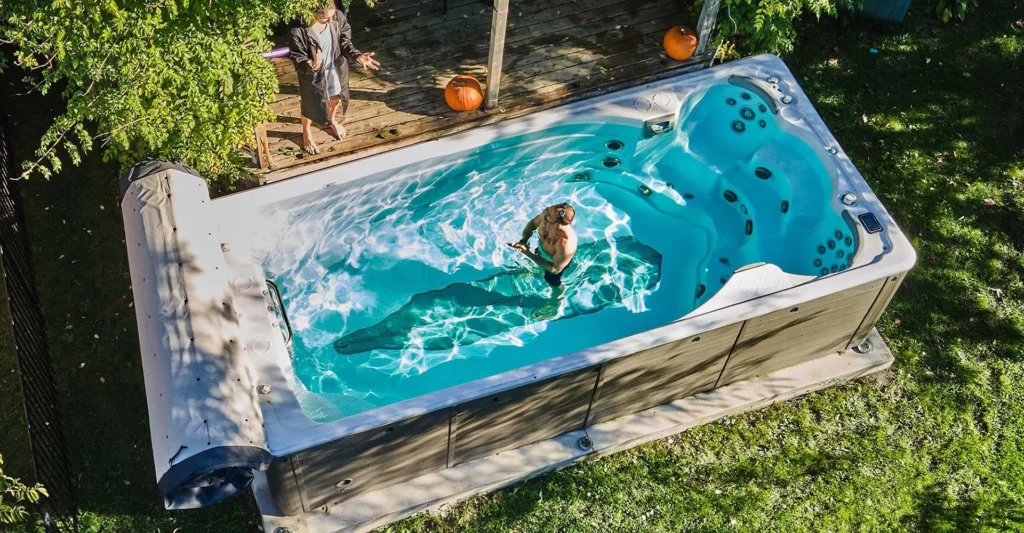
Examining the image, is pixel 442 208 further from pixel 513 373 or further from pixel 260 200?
pixel 513 373

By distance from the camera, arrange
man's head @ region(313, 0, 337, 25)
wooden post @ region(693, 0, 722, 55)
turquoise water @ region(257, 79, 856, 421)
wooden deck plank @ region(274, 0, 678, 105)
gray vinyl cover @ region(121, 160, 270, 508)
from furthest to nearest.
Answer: wooden deck plank @ region(274, 0, 678, 105) → wooden post @ region(693, 0, 722, 55) → turquoise water @ region(257, 79, 856, 421) → man's head @ region(313, 0, 337, 25) → gray vinyl cover @ region(121, 160, 270, 508)

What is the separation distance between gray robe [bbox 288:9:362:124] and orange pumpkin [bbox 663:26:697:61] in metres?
2.61

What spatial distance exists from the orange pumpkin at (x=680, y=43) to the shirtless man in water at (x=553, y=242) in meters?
1.90

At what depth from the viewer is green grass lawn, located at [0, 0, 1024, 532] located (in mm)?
6305

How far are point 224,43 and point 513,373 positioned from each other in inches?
103

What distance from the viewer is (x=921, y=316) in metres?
7.31

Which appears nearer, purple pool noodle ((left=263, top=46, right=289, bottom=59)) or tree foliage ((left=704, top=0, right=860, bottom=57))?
purple pool noodle ((left=263, top=46, right=289, bottom=59))

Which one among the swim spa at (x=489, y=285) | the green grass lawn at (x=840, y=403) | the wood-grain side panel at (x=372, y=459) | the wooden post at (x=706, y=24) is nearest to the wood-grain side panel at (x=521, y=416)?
the swim spa at (x=489, y=285)

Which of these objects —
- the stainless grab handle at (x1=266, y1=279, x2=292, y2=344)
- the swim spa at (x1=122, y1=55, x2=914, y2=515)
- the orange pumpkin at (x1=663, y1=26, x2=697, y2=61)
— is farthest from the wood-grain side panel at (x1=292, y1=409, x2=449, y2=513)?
the orange pumpkin at (x1=663, y1=26, x2=697, y2=61)

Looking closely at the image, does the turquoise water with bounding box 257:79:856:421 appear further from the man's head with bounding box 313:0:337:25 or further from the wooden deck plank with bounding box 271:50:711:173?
the man's head with bounding box 313:0:337:25

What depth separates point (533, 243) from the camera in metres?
7.36

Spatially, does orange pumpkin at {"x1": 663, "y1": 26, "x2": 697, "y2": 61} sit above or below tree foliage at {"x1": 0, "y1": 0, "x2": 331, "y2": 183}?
below

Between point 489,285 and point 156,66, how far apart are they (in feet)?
9.50

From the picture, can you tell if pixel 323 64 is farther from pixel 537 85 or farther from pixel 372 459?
pixel 372 459
